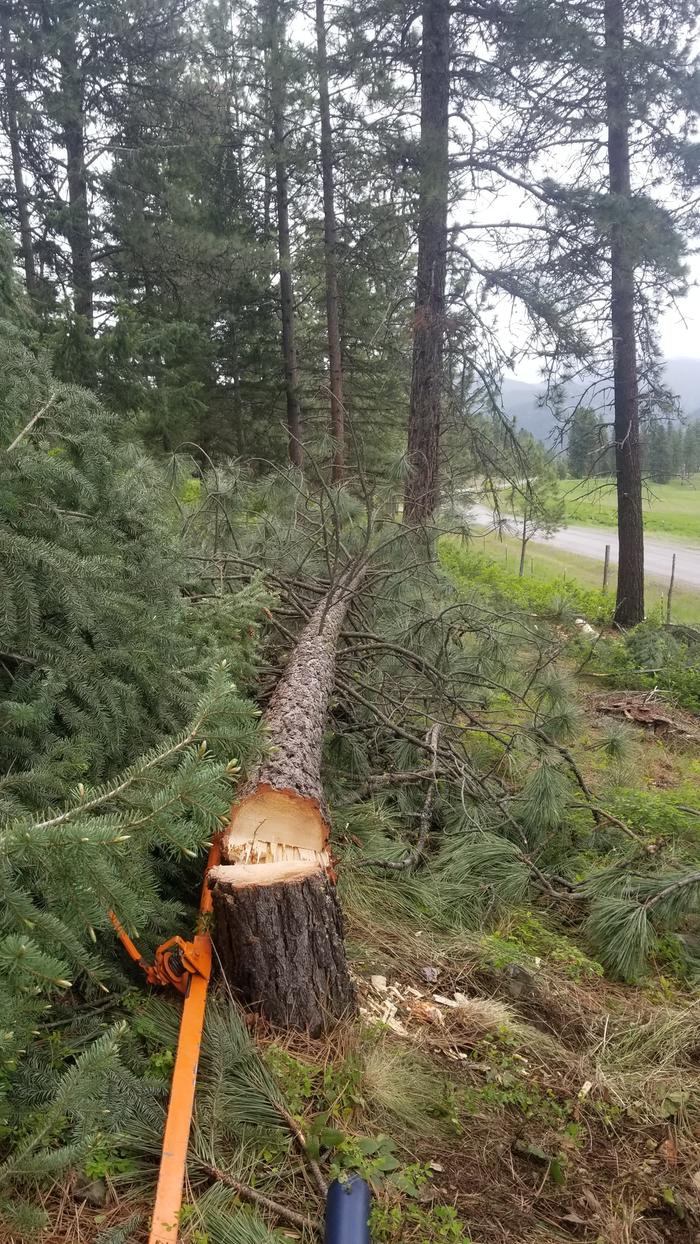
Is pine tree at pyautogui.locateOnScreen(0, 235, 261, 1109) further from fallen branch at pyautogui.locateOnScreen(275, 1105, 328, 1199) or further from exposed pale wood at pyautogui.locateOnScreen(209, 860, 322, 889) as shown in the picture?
fallen branch at pyautogui.locateOnScreen(275, 1105, 328, 1199)

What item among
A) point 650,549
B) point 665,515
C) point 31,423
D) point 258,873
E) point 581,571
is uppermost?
point 31,423

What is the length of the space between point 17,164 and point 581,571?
14.5m

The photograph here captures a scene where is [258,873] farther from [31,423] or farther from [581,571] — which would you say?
[581,571]

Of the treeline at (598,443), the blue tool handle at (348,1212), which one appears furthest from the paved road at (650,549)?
the blue tool handle at (348,1212)

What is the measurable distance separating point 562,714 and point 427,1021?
7.26 feet

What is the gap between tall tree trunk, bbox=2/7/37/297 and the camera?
834cm

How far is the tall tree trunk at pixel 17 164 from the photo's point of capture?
834cm

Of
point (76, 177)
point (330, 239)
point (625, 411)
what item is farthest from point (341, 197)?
point (625, 411)

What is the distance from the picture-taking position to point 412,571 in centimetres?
499

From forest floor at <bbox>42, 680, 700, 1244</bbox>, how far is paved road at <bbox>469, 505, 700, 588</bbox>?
10.8 metres

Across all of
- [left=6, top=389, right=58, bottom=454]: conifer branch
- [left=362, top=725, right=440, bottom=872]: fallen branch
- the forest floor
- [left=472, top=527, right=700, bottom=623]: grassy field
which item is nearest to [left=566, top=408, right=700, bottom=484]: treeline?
[left=472, top=527, right=700, bottom=623]: grassy field

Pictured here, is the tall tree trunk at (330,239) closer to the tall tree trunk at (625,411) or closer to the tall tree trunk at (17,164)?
the tall tree trunk at (625,411)

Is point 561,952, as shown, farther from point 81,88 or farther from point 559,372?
point 81,88

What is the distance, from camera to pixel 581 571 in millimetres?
17516
